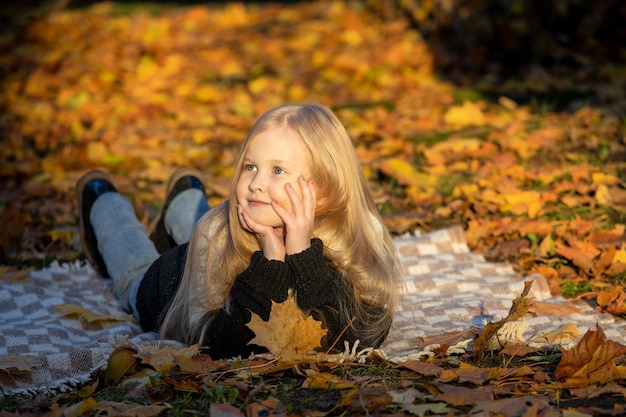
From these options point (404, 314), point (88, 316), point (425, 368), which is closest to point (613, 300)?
point (404, 314)

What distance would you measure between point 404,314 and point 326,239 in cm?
64

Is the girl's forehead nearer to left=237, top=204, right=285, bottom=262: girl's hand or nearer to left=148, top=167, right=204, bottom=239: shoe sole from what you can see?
left=237, top=204, right=285, bottom=262: girl's hand

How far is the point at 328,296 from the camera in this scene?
2.62m

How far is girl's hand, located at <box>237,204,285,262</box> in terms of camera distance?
8.54ft

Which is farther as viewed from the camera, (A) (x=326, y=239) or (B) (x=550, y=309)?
(B) (x=550, y=309)

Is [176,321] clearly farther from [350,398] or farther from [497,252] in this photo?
[497,252]

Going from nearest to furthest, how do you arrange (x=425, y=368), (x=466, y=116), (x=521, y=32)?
1. (x=425, y=368)
2. (x=466, y=116)
3. (x=521, y=32)

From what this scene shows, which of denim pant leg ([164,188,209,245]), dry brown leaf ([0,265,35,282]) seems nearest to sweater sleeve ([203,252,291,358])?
denim pant leg ([164,188,209,245])

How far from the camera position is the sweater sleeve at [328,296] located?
8.50 ft

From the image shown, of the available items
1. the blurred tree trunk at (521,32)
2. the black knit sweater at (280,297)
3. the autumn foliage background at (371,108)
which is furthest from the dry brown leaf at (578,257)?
the blurred tree trunk at (521,32)

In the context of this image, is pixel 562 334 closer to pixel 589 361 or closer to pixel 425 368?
pixel 589 361

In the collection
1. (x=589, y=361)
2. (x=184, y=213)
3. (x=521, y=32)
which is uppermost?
(x=521, y=32)

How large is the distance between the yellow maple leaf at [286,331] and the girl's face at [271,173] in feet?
0.92

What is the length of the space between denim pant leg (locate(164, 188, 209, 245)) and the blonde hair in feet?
3.15
